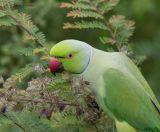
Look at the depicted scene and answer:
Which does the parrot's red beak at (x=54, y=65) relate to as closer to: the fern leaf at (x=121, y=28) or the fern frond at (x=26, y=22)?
the fern frond at (x=26, y=22)

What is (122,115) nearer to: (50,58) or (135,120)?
(135,120)

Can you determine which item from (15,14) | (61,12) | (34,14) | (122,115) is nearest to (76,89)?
(122,115)

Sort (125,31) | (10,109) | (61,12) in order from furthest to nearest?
1. (61,12)
2. (125,31)
3. (10,109)

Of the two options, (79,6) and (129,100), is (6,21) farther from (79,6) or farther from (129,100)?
(129,100)

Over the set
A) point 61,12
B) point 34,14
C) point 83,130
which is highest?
point 83,130

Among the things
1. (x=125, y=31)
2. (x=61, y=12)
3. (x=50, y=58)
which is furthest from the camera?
(x=61, y=12)

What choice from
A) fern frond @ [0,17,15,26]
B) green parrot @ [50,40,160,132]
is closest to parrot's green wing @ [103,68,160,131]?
green parrot @ [50,40,160,132]

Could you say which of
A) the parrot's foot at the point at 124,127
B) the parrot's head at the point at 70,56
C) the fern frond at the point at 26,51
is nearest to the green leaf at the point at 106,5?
the parrot's head at the point at 70,56
